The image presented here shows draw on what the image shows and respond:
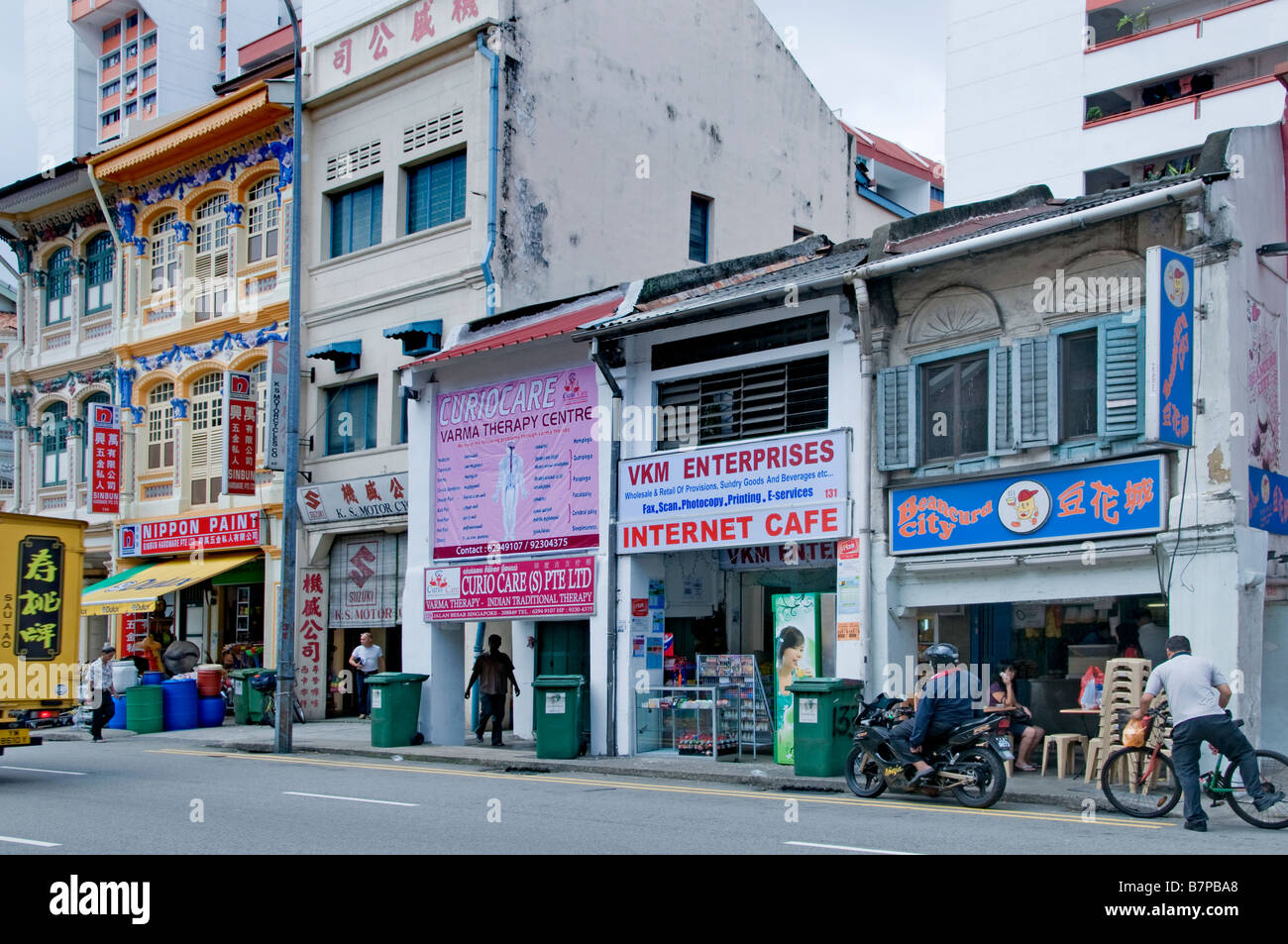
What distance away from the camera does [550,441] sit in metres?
20.3

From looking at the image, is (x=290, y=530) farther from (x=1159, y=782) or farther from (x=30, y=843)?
(x=1159, y=782)

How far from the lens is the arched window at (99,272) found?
32125 millimetres

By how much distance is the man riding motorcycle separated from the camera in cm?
1284

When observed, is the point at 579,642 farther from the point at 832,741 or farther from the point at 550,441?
the point at 832,741

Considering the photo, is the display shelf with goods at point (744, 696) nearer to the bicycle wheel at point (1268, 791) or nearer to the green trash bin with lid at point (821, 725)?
the green trash bin with lid at point (821, 725)

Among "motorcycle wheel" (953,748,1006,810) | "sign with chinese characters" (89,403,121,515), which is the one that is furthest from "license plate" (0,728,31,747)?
"sign with chinese characters" (89,403,121,515)

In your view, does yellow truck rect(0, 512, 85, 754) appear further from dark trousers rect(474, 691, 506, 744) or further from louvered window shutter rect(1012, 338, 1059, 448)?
louvered window shutter rect(1012, 338, 1059, 448)

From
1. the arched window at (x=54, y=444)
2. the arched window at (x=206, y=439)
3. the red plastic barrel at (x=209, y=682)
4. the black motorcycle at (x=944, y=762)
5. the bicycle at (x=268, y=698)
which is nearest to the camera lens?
the black motorcycle at (x=944, y=762)

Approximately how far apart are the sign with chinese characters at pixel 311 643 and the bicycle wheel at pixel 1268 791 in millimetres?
18252

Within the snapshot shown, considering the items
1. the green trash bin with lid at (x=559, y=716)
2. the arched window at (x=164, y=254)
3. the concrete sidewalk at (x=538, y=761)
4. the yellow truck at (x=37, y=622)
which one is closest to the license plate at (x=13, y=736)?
the yellow truck at (x=37, y=622)

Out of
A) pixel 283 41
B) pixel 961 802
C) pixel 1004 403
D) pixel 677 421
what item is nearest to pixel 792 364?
pixel 677 421

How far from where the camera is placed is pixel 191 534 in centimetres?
2858

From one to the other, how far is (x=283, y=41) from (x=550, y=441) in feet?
148

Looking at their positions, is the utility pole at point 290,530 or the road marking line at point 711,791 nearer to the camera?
the road marking line at point 711,791
